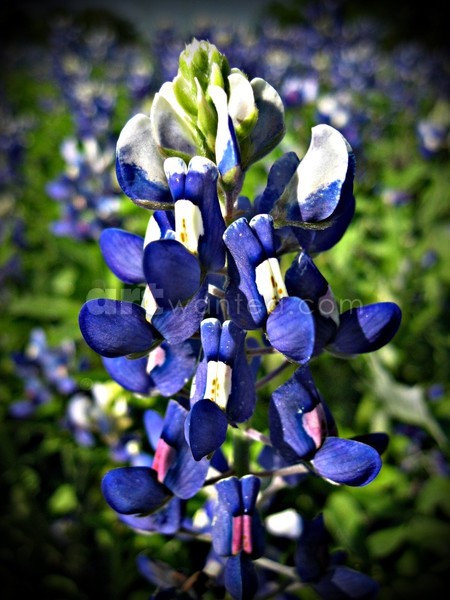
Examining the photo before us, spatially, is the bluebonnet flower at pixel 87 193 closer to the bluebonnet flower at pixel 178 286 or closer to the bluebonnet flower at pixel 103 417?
the bluebonnet flower at pixel 103 417

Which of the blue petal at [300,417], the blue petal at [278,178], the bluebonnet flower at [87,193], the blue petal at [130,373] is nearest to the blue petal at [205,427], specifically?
the blue petal at [300,417]

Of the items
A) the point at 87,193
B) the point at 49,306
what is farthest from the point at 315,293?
the point at 87,193

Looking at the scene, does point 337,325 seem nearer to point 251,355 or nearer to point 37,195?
point 251,355

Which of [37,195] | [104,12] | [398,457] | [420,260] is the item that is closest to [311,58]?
[37,195]

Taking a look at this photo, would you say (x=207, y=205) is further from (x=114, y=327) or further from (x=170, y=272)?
(x=114, y=327)

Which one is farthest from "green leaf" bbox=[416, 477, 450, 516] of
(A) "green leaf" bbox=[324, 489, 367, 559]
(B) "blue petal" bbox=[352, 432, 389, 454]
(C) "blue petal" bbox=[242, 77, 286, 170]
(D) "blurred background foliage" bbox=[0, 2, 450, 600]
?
(C) "blue petal" bbox=[242, 77, 286, 170]

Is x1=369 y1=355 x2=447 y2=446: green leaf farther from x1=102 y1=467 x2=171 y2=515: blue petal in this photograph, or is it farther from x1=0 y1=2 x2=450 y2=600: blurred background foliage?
x1=102 y1=467 x2=171 y2=515: blue petal
